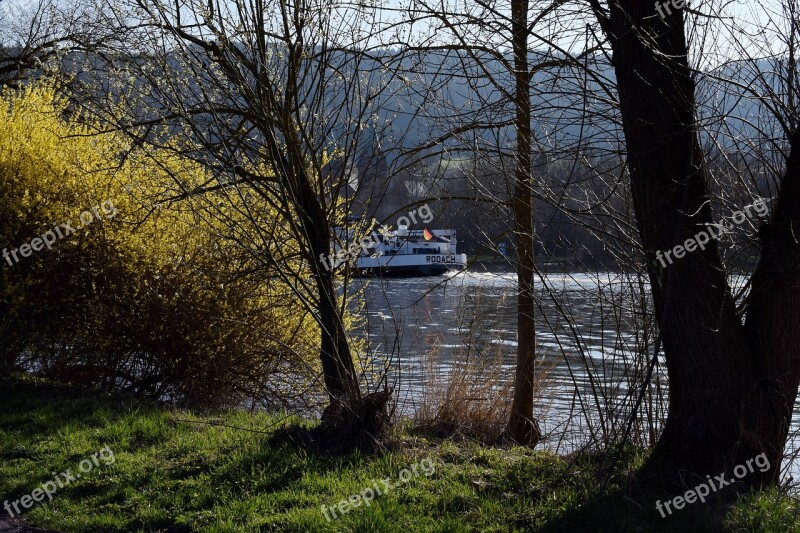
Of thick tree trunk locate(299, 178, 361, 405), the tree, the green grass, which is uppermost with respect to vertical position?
the tree

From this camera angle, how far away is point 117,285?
1120 cm

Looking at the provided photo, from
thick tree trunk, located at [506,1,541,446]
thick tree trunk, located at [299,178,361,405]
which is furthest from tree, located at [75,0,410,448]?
thick tree trunk, located at [506,1,541,446]

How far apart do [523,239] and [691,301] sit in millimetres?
2996

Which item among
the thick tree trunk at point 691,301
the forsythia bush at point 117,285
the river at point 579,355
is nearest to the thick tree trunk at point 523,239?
the river at point 579,355

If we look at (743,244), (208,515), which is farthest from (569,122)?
(208,515)

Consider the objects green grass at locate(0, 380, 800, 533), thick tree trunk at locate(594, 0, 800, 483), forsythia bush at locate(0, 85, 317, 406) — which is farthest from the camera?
forsythia bush at locate(0, 85, 317, 406)

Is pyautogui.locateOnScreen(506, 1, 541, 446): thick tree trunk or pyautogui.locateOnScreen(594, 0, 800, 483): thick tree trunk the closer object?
pyautogui.locateOnScreen(594, 0, 800, 483): thick tree trunk

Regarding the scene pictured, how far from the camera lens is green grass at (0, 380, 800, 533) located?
4.54 meters

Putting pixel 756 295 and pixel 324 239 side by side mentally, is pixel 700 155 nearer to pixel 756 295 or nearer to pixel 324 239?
pixel 756 295

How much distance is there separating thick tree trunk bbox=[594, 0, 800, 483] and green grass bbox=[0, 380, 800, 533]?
1.44 ft

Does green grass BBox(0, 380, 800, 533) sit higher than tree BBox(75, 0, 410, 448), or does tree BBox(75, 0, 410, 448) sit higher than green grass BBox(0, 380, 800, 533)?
tree BBox(75, 0, 410, 448)

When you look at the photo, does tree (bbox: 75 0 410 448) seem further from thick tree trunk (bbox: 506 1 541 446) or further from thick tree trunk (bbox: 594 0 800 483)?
thick tree trunk (bbox: 594 0 800 483)

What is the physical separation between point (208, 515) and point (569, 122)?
12.3ft

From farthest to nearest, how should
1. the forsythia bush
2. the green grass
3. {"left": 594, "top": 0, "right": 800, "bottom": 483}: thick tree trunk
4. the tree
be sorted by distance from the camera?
the forsythia bush, the tree, {"left": 594, "top": 0, "right": 800, "bottom": 483}: thick tree trunk, the green grass
